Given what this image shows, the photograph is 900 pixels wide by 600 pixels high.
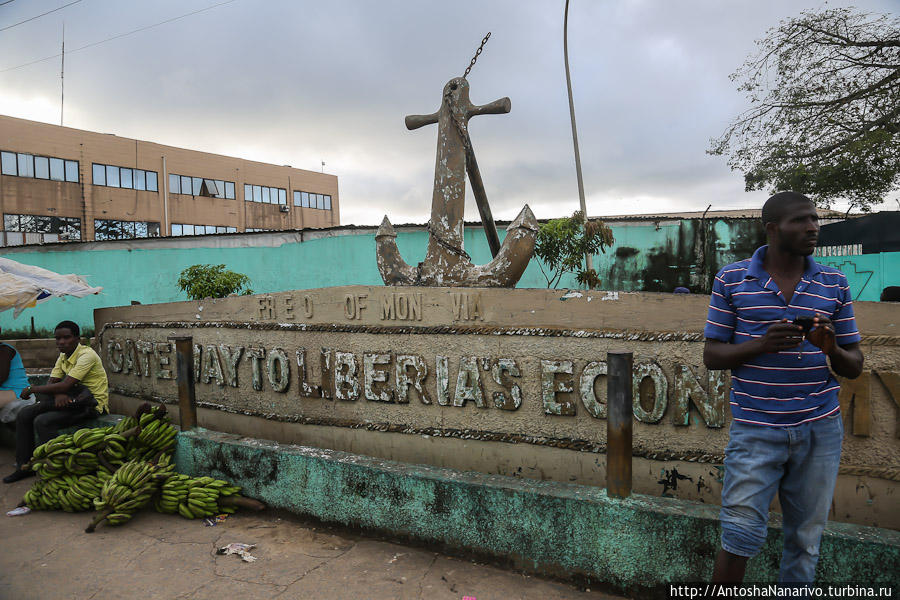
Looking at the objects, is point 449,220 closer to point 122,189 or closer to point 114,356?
point 114,356

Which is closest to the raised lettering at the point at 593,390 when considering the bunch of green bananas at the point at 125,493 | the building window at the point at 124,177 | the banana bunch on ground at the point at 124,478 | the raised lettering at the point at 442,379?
the raised lettering at the point at 442,379

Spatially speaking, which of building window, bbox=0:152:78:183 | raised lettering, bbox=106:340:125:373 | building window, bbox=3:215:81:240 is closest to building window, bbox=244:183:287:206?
building window, bbox=0:152:78:183

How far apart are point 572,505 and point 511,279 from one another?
1.64 metres

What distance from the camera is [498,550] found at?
311 centimetres

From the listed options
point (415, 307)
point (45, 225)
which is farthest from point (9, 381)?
point (45, 225)

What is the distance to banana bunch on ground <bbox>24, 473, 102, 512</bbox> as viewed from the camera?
4195mm

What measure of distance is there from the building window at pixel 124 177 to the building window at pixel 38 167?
877 mm

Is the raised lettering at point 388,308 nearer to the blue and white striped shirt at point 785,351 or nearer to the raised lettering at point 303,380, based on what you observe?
the raised lettering at point 303,380

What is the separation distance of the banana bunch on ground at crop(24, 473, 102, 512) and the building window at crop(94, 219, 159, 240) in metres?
22.2

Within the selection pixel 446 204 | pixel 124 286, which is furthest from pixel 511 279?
pixel 124 286

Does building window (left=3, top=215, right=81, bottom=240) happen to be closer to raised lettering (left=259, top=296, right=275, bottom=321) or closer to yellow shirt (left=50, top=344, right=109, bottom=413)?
yellow shirt (left=50, top=344, right=109, bottom=413)

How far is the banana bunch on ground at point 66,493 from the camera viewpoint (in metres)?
4.20

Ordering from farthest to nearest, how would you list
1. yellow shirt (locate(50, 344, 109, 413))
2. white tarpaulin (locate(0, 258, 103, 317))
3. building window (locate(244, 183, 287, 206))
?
building window (locate(244, 183, 287, 206))
white tarpaulin (locate(0, 258, 103, 317))
yellow shirt (locate(50, 344, 109, 413))

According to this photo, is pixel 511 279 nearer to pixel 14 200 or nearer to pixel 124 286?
pixel 124 286
